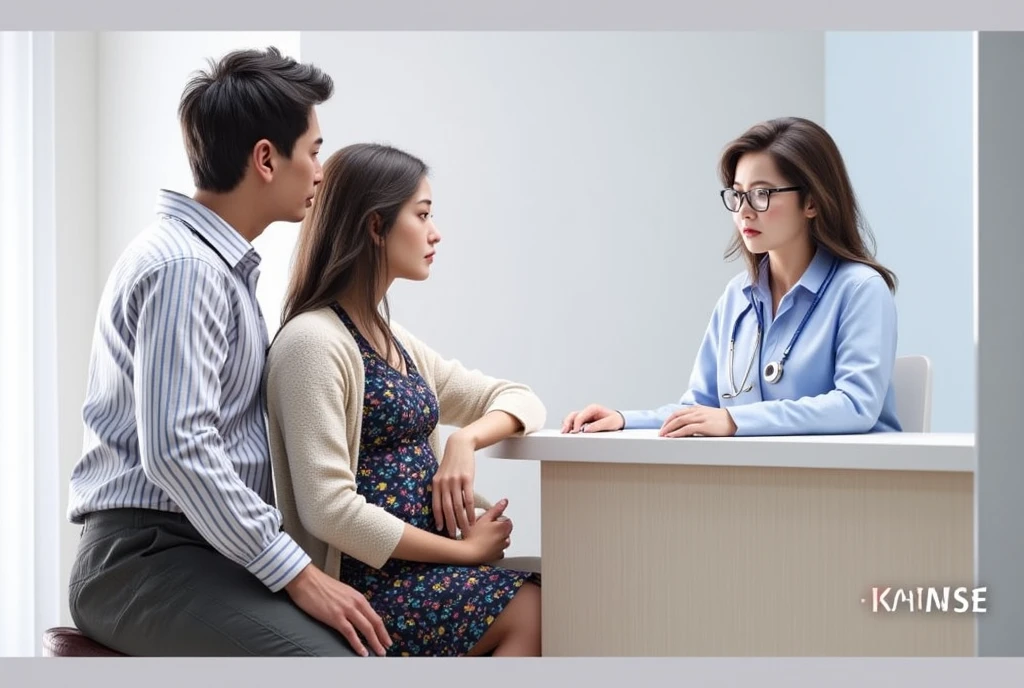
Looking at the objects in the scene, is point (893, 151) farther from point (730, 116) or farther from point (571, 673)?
point (571, 673)

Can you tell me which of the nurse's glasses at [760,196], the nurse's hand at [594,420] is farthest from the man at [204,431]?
the nurse's glasses at [760,196]

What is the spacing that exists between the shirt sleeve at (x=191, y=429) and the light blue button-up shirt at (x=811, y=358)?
2.08ft

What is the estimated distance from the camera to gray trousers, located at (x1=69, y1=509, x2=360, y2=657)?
1.34 m

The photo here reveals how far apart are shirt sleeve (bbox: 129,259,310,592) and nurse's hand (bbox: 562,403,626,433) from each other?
0.48 m

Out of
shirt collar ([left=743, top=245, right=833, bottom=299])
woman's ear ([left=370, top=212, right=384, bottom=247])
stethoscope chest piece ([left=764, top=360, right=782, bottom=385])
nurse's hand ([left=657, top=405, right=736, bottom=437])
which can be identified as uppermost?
woman's ear ([left=370, top=212, right=384, bottom=247])

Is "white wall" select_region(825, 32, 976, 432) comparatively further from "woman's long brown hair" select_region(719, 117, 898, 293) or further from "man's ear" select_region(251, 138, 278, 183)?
"man's ear" select_region(251, 138, 278, 183)

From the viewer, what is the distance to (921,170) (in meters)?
3.83

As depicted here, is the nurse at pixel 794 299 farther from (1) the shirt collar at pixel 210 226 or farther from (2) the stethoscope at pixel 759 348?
(1) the shirt collar at pixel 210 226

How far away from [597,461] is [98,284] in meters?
2.53

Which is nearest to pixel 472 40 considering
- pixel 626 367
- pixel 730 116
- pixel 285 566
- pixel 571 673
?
pixel 730 116

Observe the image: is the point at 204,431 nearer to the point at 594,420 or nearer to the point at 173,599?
the point at 173,599

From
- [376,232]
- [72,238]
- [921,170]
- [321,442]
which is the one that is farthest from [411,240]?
[921,170]

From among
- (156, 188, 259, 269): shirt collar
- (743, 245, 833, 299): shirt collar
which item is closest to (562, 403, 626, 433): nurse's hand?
(743, 245, 833, 299): shirt collar

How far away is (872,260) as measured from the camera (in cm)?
188
